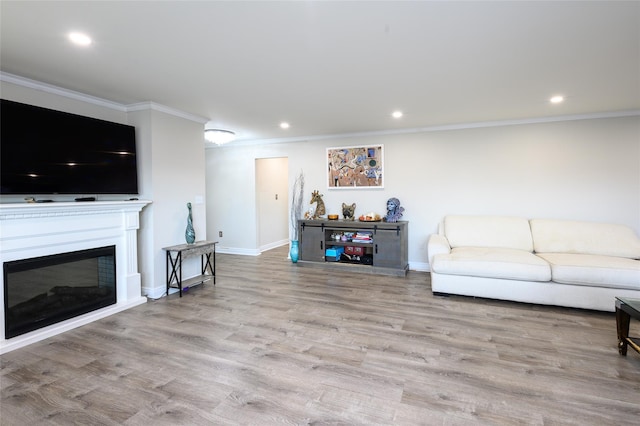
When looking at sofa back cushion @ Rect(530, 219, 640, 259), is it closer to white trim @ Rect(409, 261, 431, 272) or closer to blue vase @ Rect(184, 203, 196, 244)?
white trim @ Rect(409, 261, 431, 272)

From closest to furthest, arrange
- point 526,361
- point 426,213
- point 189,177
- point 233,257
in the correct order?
point 526,361 → point 189,177 → point 426,213 → point 233,257

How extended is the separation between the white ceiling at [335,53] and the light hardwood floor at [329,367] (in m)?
2.33

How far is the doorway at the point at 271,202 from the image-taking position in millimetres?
6566

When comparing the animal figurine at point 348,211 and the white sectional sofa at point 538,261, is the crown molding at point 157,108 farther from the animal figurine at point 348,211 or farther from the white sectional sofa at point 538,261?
the white sectional sofa at point 538,261

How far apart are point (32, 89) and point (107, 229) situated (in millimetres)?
1502

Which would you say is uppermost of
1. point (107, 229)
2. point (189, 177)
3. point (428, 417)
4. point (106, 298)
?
point (189, 177)

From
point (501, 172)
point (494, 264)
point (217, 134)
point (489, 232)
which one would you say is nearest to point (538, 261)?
point (494, 264)

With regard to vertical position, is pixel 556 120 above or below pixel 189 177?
above

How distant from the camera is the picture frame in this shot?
5.32 meters

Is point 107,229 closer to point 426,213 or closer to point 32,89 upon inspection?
point 32,89

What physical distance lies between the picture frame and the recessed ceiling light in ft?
12.7

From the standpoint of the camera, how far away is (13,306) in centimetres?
264

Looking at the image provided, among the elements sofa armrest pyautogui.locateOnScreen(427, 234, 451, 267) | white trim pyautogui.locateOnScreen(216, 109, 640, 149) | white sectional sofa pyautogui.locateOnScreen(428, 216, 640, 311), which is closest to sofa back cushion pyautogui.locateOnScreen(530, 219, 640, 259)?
white sectional sofa pyautogui.locateOnScreen(428, 216, 640, 311)

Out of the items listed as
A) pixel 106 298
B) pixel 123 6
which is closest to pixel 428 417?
pixel 123 6
